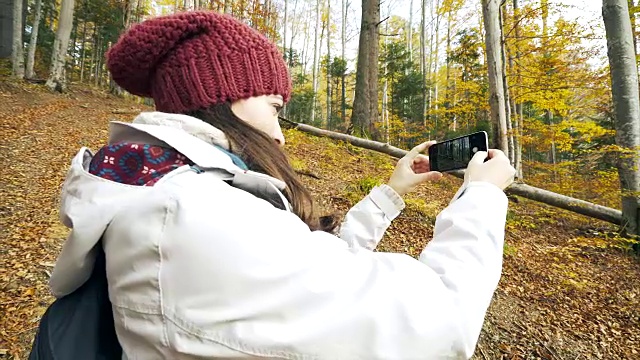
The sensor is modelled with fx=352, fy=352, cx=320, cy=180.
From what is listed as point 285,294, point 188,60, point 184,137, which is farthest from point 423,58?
point 285,294

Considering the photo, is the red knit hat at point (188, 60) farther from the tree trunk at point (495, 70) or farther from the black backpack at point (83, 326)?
the tree trunk at point (495, 70)

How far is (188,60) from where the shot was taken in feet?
3.90

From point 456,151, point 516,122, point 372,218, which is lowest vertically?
point 372,218

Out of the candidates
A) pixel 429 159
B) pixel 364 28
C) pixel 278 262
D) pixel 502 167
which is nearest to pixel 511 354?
pixel 429 159

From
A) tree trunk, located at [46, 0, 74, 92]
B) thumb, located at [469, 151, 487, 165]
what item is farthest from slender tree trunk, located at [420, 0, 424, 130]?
thumb, located at [469, 151, 487, 165]

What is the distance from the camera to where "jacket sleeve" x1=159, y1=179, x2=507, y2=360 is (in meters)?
0.69

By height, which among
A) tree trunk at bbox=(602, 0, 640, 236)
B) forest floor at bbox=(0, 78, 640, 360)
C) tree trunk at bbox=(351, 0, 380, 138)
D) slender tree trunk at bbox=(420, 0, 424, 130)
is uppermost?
slender tree trunk at bbox=(420, 0, 424, 130)

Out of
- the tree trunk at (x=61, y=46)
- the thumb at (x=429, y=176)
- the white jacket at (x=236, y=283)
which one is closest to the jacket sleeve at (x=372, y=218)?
the thumb at (x=429, y=176)

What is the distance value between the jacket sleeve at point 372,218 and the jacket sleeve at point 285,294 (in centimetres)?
90

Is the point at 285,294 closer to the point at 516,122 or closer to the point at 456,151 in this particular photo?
the point at 456,151

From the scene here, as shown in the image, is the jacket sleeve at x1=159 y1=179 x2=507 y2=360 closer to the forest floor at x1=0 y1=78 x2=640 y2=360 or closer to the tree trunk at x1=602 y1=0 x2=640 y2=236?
the forest floor at x1=0 y1=78 x2=640 y2=360

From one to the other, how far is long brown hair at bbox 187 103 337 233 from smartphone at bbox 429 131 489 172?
3.04ft

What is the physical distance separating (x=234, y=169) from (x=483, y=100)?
15.4 m

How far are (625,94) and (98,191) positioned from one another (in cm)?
737
